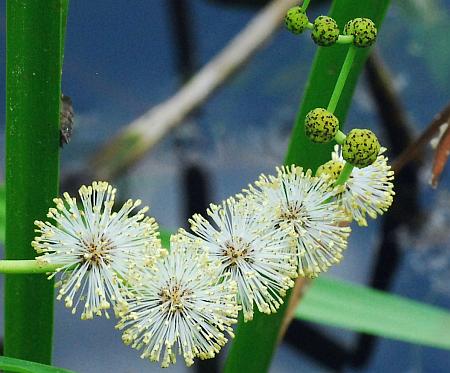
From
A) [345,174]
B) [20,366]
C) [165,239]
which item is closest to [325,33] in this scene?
[345,174]

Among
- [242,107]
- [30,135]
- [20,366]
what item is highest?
[242,107]

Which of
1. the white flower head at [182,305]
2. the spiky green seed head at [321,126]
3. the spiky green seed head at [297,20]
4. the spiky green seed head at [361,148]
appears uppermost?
the spiky green seed head at [297,20]

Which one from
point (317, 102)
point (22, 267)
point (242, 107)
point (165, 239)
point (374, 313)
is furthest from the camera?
point (242, 107)

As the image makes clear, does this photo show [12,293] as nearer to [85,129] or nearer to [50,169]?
[50,169]

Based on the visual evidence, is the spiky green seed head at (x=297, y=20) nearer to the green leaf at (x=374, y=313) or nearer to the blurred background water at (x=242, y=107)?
the green leaf at (x=374, y=313)

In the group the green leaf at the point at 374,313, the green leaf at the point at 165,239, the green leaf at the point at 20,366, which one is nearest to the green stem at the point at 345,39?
the green leaf at the point at 20,366

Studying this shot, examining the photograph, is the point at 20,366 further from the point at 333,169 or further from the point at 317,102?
the point at 317,102

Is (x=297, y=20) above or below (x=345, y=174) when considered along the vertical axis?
above
